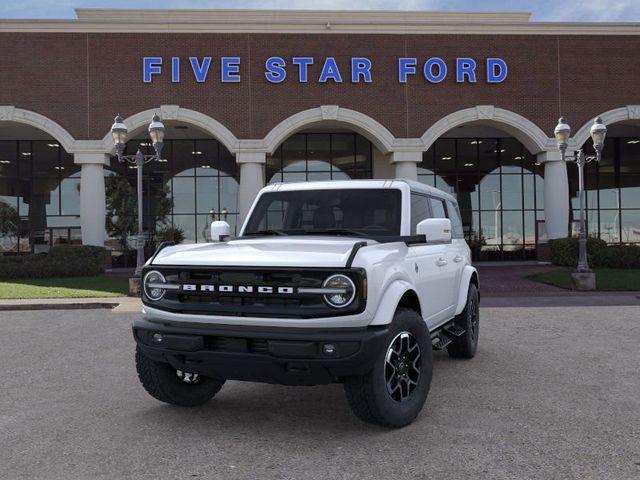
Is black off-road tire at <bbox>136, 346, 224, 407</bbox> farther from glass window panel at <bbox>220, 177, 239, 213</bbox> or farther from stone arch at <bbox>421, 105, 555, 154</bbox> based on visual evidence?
glass window panel at <bbox>220, 177, 239, 213</bbox>

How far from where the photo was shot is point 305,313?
12.9 feet

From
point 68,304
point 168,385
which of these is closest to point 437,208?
point 168,385

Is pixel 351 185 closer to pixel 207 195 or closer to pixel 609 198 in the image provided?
pixel 207 195

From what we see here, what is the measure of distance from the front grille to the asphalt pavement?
0.99m

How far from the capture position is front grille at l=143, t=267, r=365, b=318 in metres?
3.92

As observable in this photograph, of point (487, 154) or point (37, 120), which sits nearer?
point (37, 120)

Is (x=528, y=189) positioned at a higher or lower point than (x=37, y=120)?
lower

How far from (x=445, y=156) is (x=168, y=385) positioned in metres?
27.5

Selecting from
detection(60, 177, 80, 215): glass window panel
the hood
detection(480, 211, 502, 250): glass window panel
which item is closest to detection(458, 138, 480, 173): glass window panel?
detection(480, 211, 502, 250): glass window panel

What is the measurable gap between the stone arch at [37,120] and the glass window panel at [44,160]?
278 inches

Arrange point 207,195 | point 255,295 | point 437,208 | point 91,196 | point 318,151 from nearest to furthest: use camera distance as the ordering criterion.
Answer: point 255,295 < point 437,208 < point 91,196 < point 318,151 < point 207,195

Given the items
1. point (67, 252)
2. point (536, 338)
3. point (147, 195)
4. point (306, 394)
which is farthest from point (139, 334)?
point (147, 195)

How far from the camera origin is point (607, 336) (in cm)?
881

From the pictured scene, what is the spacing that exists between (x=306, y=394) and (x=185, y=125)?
817 inches
